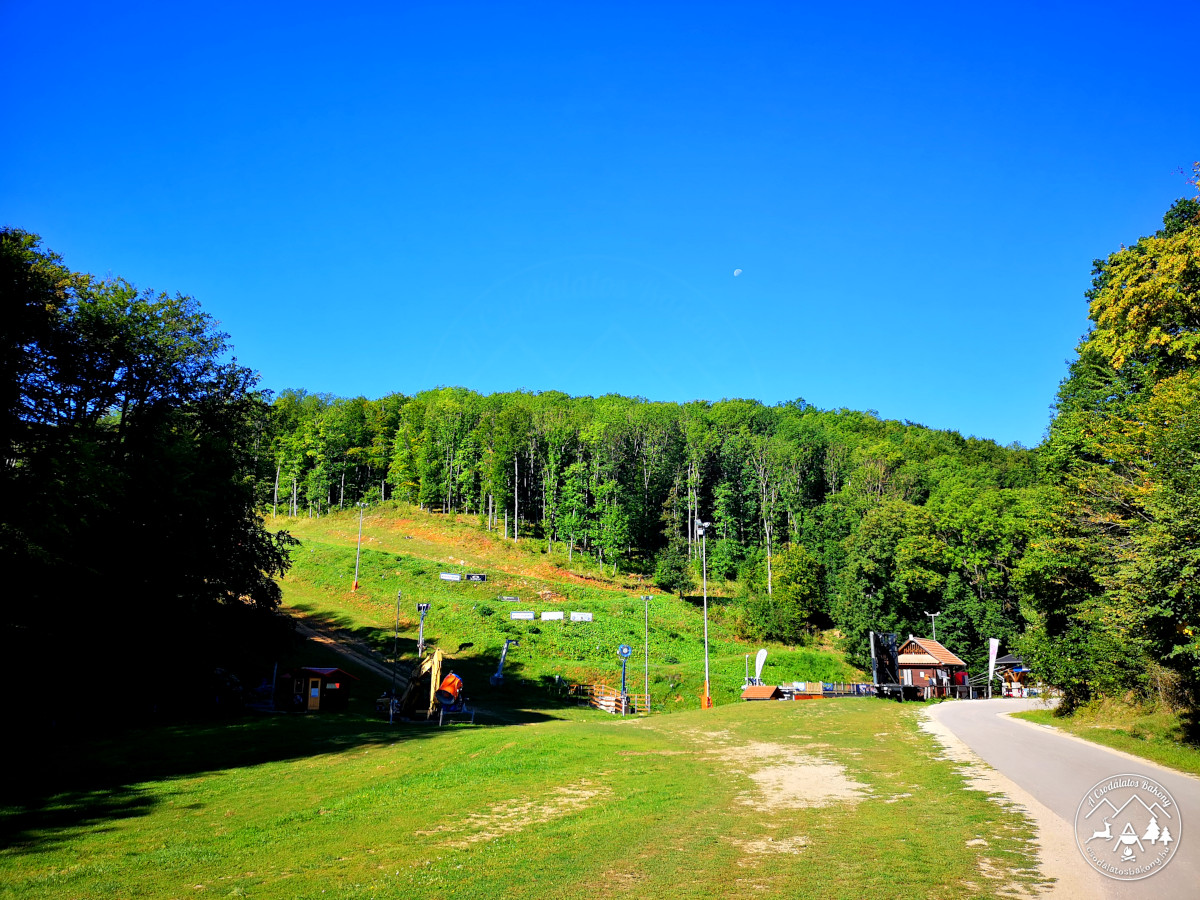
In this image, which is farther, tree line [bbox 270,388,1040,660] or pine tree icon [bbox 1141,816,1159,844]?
tree line [bbox 270,388,1040,660]

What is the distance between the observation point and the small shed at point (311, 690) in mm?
31812

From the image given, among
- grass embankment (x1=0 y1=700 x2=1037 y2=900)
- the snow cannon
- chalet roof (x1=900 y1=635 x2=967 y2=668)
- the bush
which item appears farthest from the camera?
the bush

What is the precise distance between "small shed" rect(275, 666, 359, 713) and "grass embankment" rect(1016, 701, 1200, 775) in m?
30.0

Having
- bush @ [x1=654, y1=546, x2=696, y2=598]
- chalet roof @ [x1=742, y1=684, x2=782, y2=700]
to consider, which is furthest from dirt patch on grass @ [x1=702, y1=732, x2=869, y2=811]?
bush @ [x1=654, y1=546, x2=696, y2=598]

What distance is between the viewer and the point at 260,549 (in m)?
35.1

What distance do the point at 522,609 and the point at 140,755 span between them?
4230 cm

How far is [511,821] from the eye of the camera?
12586mm

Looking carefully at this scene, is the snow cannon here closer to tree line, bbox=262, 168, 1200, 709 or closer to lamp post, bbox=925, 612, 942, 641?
tree line, bbox=262, 168, 1200, 709

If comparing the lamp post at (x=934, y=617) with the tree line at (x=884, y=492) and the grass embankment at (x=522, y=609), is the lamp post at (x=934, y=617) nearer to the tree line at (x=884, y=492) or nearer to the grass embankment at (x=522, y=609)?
the tree line at (x=884, y=492)

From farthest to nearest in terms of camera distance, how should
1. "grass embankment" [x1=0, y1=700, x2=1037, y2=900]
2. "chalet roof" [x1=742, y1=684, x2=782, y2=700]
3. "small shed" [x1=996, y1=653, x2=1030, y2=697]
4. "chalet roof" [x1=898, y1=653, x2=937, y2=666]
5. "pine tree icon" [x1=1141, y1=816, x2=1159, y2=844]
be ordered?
"small shed" [x1=996, y1=653, x2=1030, y2=697] → "chalet roof" [x1=898, y1=653, x2=937, y2=666] → "chalet roof" [x1=742, y1=684, x2=782, y2=700] → "pine tree icon" [x1=1141, y1=816, x2=1159, y2=844] → "grass embankment" [x1=0, y1=700, x2=1037, y2=900]

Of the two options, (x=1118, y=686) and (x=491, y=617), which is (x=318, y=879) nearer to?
(x=1118, y=686)

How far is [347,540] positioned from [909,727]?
7128cm

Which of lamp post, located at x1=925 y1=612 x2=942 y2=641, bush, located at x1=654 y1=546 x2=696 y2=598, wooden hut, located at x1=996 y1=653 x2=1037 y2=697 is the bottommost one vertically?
wooden hut, located at x1=996 y1=653 x2=1037 y2=697

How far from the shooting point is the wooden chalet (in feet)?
166
